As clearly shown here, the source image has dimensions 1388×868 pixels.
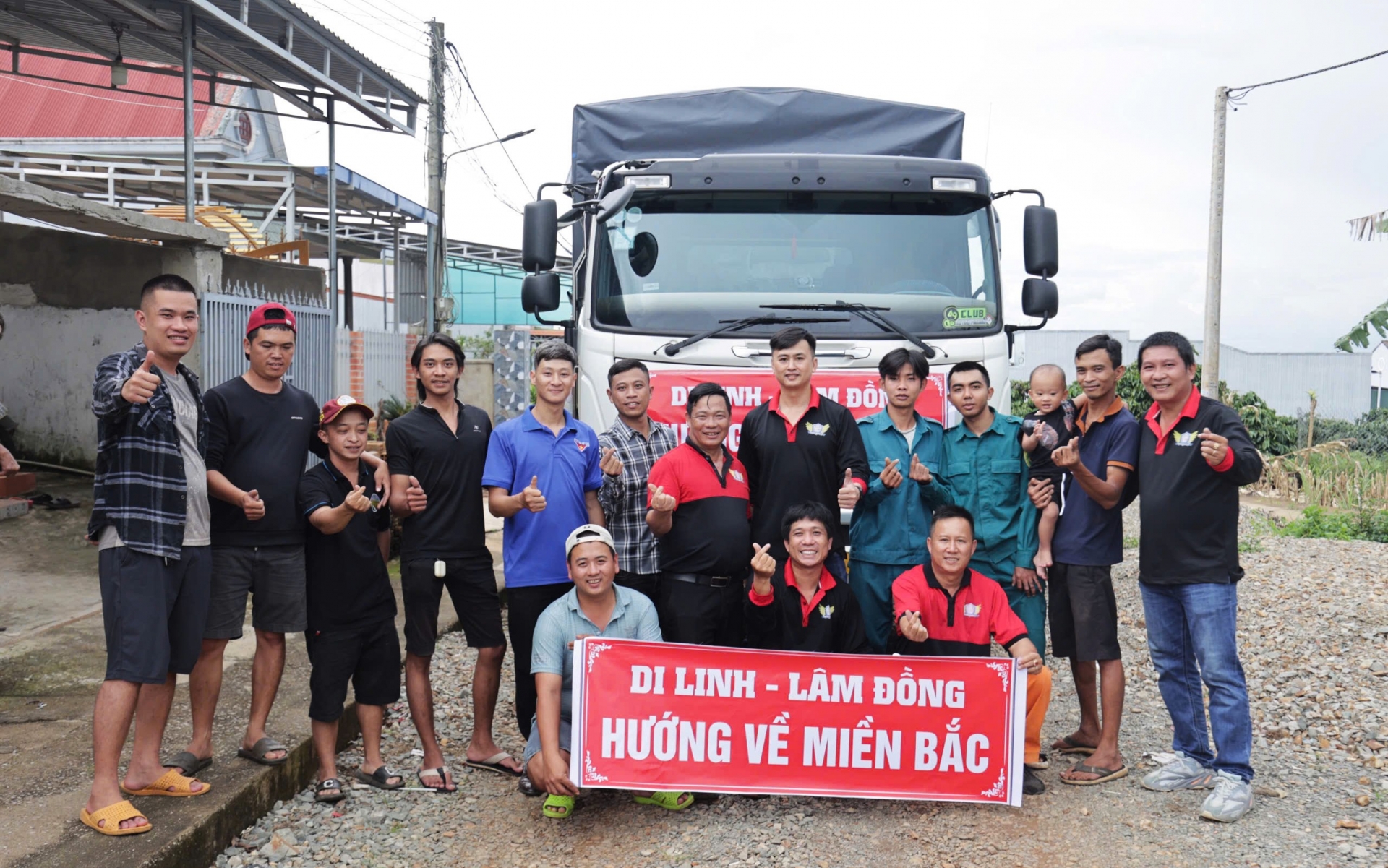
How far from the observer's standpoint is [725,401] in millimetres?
4504

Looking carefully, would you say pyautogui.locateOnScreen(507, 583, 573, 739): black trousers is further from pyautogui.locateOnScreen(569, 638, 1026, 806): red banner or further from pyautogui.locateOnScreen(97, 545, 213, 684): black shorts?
pyautogui.locateOnScreen(97, 545, 213, 684): black shorts

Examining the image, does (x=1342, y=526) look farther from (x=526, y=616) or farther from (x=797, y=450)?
(x=526, y=616)

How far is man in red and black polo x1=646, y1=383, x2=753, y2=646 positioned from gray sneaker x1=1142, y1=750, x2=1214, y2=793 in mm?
1903

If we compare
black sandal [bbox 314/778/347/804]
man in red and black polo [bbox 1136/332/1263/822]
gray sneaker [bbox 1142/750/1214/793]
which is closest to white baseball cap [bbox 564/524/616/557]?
black sandal [bbox 314/778/347/804]

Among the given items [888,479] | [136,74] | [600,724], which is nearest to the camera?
[600,724]

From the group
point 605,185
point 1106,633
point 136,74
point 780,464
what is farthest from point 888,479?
Result: point 136,74

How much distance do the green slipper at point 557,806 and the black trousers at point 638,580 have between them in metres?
0.92

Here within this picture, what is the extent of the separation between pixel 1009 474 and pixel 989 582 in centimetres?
56

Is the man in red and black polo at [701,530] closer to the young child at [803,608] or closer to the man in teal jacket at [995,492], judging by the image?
the young child at [803,608]

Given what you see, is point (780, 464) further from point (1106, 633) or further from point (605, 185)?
point (605, 185)

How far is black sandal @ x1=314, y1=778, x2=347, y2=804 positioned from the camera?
4.24 metres

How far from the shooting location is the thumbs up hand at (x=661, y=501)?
4.27 meters

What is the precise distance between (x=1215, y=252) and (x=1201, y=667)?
1641 centimetres

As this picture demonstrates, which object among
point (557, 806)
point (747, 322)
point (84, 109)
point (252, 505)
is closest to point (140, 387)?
point (252, 505)
